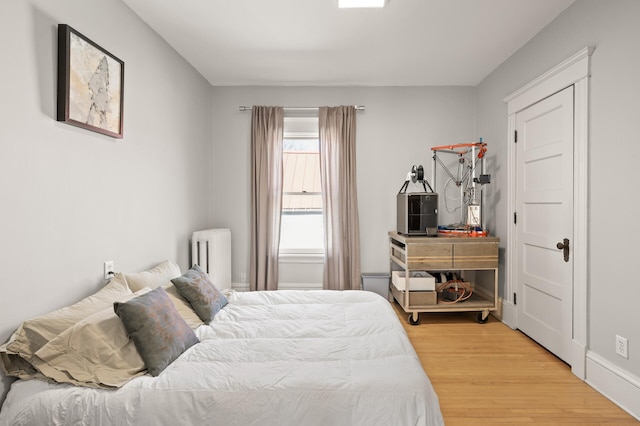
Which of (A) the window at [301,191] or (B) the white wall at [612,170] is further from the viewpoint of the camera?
(A) the window at [301,191]

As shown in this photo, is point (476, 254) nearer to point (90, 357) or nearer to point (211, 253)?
point (211, 253)

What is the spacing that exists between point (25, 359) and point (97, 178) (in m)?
1.09

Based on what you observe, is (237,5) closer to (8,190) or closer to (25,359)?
(8,190)

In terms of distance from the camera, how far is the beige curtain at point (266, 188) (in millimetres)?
4137

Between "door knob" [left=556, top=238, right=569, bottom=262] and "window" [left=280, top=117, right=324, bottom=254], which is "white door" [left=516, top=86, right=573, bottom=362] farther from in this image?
"window" [left=280, top=117, right=324, bottom=254]

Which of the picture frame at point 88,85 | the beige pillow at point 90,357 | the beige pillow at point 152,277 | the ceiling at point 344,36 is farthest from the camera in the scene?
the ceiling at point 344,36

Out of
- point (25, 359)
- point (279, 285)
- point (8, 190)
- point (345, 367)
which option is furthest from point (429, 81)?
point (25, 359)

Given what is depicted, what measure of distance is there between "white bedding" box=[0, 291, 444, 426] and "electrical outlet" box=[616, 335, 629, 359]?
142 centimetres

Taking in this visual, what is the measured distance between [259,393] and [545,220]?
267cm

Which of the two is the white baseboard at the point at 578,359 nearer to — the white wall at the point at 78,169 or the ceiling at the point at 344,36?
the ceiling at the point at 344,36

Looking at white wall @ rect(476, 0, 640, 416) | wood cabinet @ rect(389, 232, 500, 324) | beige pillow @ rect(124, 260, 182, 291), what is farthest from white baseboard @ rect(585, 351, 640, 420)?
beige pillow @ rect(124, 260, 182, 291)

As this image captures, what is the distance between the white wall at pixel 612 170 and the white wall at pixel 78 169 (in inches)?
128

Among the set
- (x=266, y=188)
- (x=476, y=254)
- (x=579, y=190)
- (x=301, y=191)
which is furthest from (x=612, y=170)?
(x=266, y=188)

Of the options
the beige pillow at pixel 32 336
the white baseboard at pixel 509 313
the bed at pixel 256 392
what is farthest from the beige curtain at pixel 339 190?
the beige pillow at pixel 32 336
